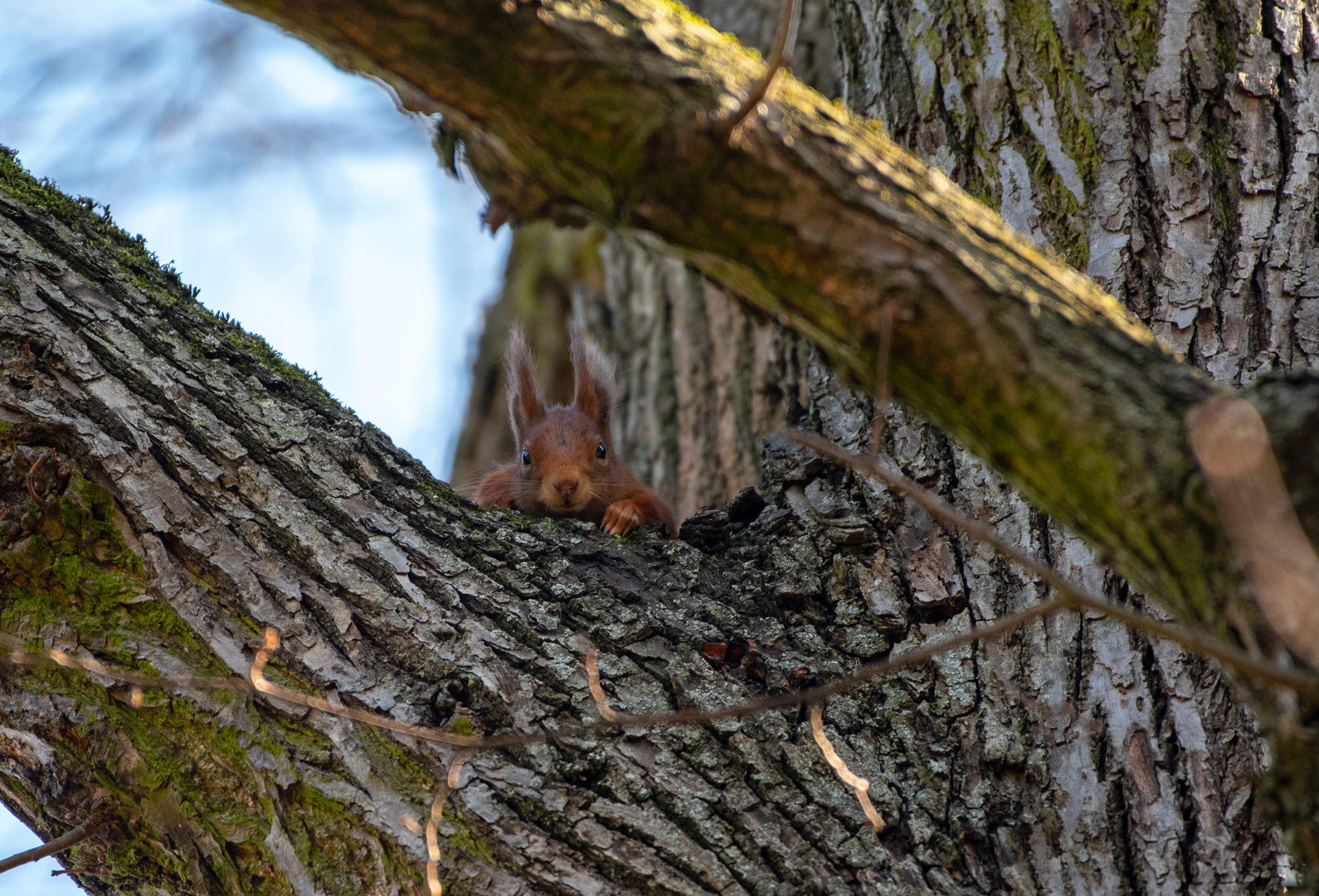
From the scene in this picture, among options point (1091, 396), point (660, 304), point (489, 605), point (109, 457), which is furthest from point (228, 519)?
point (660, 304)

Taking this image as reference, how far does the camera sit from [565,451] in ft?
12.9

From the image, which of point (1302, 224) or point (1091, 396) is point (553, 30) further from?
point (1302, 224)

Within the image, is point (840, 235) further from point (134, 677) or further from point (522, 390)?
point (522, 390)

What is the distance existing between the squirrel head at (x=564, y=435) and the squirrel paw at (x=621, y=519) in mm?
469

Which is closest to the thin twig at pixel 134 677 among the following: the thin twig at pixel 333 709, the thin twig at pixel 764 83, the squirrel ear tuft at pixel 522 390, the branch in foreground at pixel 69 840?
the thin twig at pixel 333 709

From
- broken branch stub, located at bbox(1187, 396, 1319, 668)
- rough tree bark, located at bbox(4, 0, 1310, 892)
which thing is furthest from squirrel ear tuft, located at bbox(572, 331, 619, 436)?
broken branch stub, located at bbox(1187, 396, 1319, 668)

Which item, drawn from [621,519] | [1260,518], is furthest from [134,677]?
[621,519]

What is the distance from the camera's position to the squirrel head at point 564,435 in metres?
3.82

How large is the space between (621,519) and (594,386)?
1005 millimetres

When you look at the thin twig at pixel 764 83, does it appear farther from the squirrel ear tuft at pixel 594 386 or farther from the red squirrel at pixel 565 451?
the squirrel ear tuft at pixel 594 386

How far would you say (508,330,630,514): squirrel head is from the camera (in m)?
3.82

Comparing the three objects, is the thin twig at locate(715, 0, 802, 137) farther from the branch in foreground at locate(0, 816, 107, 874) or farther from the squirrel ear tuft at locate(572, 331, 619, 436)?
the squirrel ear tuft at locate(572, 331, 619, 436)

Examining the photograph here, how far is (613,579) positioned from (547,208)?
94 cm

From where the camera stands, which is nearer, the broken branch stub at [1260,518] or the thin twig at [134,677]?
the broken branch stub at [1260,518]
